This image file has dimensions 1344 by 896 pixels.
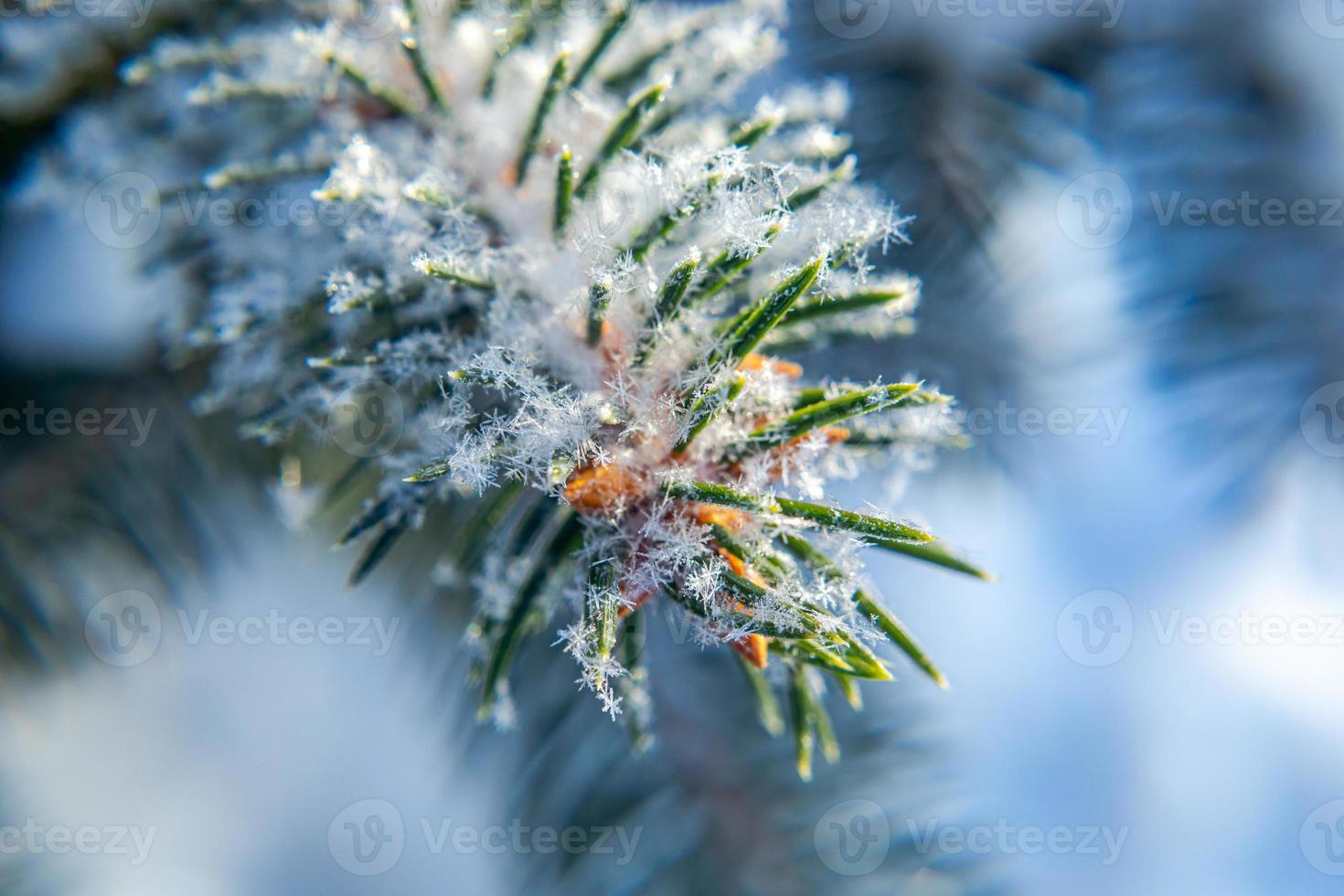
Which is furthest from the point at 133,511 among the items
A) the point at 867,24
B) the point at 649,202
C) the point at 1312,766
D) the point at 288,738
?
the point at 1312,766

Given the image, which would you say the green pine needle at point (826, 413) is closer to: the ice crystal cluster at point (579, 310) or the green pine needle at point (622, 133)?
the ice crystal cluster at point (579, 310)

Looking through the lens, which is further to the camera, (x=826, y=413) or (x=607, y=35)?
(x=607, y=35)

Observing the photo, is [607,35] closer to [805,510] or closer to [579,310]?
[579,310]

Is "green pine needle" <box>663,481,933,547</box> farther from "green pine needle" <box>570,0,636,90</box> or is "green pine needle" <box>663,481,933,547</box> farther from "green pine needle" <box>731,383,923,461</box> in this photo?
"green pine needle" <box>570,0,636,90</box>

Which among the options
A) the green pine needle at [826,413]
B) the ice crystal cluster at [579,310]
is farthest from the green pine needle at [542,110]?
the green pine needle at [826,413]

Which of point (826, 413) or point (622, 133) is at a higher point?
point (622, 133)

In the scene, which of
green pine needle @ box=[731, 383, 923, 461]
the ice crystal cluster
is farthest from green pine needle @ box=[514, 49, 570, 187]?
green pine needle @ box=[731, 383, 923, 461]

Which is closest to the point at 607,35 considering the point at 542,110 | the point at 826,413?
the point at 542,110

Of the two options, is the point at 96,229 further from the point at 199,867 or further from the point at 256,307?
the point at 199,867
